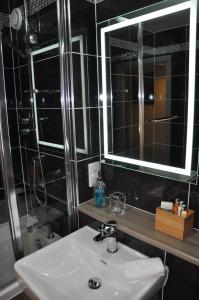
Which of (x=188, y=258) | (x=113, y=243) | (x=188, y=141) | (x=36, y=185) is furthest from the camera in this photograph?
(x=36, y=185)

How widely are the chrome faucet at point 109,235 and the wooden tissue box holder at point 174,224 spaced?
0.22 meters

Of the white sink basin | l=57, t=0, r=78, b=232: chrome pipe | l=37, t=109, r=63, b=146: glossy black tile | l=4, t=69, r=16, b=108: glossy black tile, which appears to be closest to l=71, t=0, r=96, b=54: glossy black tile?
l=57, t=0, r=78, b=232: chrome pipe

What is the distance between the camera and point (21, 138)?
1812 millimetres

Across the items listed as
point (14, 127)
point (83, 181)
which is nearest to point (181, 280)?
point (83, 181)

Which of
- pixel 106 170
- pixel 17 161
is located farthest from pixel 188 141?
pixel 17 161

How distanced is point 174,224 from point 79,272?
551 millimetres

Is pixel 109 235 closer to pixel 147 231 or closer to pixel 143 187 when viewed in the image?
pixel 147 231

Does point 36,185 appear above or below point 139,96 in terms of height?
below

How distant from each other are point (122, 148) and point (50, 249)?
2.37 ft

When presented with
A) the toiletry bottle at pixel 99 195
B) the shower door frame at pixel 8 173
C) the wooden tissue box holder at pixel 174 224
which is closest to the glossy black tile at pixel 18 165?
the shower door frame at pixel 8 173

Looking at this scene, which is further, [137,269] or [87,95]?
[87,95]

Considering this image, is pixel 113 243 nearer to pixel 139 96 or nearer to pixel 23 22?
pixel 139 96

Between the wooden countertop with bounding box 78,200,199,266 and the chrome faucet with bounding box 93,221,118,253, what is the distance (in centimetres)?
6

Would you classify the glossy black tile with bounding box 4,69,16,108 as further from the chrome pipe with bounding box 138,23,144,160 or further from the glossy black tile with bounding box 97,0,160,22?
the chrome pipe with bounding box 138,23,144,160
